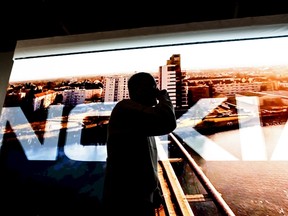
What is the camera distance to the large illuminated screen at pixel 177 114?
164 centimetres

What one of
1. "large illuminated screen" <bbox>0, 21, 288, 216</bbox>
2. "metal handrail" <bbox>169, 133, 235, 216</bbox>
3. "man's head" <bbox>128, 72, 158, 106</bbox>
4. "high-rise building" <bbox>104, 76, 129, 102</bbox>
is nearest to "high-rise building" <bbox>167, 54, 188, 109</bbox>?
"large illuminated screen" <bbox>0, 21, 288, 216</bbox>

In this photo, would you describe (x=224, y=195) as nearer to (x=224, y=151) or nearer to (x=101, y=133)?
(x=224, y=151)

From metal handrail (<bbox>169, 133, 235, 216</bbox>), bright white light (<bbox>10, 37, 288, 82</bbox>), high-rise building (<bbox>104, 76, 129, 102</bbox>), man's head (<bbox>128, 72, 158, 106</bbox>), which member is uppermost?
bright white light (<bbox>10, 37, 288, 82</bbox>)

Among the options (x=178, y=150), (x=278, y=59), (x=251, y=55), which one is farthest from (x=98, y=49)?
(x=278, y=59)

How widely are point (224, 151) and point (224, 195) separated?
32 centimetres

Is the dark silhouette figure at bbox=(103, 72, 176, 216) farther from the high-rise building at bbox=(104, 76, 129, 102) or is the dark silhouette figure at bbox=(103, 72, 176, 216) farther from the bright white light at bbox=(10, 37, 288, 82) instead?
the bright white light at bbox=(10, 37, 288, 82)

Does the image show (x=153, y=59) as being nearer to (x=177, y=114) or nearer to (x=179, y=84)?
(x=179, y=84)

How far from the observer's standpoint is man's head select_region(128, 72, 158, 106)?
1.24 metres

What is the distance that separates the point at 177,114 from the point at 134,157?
2.77 ft

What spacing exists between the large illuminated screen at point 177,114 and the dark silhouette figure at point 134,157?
0.71m

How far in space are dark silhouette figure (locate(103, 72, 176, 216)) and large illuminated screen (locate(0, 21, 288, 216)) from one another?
0.71m

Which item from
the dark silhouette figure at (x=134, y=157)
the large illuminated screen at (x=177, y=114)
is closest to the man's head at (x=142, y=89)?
the dark silhouette figure at (x=134, y=157)

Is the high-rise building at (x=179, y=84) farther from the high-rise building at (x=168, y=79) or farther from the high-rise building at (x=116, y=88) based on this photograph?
the high-rise building at (x=116, y=88)

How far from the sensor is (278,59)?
1.79m
